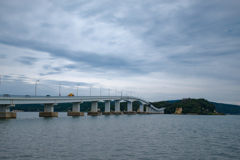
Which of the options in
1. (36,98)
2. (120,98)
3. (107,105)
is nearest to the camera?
(36,98)

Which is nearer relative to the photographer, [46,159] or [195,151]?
[46,159]

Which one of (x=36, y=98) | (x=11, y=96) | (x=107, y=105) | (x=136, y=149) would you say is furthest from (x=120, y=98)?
(x=136, y=149)

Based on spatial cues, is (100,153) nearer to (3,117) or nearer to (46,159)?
(46,159)

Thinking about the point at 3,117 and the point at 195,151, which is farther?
the point at 3,117

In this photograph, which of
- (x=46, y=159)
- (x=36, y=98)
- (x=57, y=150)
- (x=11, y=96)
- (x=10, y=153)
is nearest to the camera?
(x=46, y=159)

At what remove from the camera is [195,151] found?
2652cm

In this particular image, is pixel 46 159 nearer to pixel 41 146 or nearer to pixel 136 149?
pixel 41 146

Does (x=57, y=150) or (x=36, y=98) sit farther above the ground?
(x=36, y=98)

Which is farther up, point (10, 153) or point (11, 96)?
point (11, 96)

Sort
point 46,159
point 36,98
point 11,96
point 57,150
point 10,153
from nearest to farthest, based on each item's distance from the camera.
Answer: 1. point 46,159
2. point 10,153
3. point 57,150
4. point 11,96
5. point 36,98

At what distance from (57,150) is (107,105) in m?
132

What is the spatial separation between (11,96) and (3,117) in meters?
7.97

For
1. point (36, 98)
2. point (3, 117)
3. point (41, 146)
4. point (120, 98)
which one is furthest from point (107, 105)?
point (41, 146)

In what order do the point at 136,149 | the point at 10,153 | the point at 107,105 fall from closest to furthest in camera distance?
the point at 10,153 < the point at 136,149 < the point at 107,105
